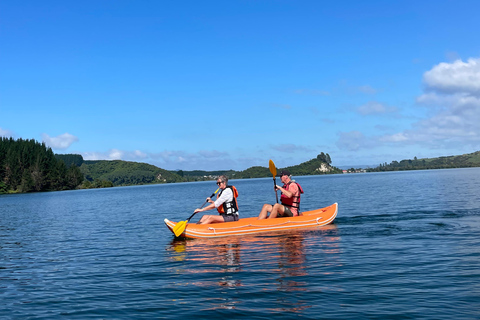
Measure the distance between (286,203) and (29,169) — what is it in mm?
111376

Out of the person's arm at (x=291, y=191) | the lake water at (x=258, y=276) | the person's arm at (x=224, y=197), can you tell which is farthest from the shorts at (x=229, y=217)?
the person's arm at (x=291, y=191)

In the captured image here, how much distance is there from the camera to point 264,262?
437 inches

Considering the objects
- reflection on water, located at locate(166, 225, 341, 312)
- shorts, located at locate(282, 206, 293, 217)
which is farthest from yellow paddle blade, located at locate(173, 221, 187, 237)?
shorts, located at locate(282, 206, 293, 217)

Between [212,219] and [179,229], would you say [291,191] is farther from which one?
[179,229]

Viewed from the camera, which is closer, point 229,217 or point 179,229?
point 179,229

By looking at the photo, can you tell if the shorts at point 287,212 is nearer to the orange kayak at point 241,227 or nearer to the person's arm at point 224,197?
the orange kayak at point 241,227

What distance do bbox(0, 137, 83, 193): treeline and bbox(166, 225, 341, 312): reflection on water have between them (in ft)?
351

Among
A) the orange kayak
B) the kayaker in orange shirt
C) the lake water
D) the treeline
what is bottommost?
the lake water

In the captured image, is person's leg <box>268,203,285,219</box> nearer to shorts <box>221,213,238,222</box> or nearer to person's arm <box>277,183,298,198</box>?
person's arm <box>277,183,298,198</box>

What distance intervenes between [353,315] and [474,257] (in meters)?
5.73

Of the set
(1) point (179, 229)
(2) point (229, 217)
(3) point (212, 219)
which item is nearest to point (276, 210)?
(2) point (229, 217)

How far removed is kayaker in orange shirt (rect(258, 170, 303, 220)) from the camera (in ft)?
56.0

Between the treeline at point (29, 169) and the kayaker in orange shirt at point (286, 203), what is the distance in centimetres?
10591

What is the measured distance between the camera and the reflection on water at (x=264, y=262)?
838 centimetres
